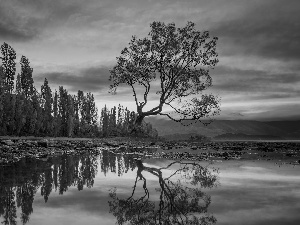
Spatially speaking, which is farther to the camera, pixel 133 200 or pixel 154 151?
pixel 154 151

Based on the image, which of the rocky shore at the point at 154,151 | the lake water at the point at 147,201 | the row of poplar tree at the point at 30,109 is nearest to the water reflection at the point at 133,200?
the lake water at the point at 147,201

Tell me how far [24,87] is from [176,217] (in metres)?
83.5

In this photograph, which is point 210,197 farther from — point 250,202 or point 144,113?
point 144,113

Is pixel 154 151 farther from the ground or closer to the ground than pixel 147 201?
closer to the ground

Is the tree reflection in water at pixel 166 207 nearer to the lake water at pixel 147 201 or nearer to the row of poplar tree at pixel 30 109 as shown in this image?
the lake water at pixel 147 201

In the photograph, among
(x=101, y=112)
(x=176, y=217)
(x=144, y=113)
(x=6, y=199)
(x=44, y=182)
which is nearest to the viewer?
(x=176, y=217)

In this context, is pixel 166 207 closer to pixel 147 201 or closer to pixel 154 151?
pixel 147 201

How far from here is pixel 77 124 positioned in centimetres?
9375

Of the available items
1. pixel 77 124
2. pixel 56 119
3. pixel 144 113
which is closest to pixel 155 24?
pixel 144 113

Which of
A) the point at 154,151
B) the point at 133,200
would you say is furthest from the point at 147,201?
the point at 154,151

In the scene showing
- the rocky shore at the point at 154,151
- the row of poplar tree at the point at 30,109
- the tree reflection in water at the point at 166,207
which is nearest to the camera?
the tree reflection in water at the point at 166,207

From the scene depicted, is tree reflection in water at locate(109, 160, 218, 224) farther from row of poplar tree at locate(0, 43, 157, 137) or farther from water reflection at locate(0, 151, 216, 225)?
row of poplar tree at locate(0, 43, 157, 137)

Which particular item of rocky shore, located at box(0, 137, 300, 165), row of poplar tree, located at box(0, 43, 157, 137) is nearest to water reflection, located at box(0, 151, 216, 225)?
rocky shore, located at box(0, 137, 300, 165)

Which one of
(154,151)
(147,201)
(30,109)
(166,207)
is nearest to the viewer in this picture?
(166,207)
